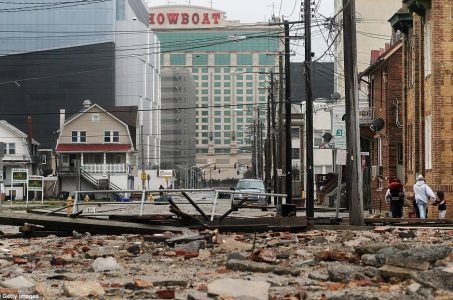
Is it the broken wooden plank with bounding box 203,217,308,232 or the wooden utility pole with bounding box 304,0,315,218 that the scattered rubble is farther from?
the wooden utility pole with bounding box 304,0,315,218

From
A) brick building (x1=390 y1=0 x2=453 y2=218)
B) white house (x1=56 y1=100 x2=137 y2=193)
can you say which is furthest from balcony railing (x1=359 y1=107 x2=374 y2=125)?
white house (x1=56 y1=100 x2=137 y2=193)

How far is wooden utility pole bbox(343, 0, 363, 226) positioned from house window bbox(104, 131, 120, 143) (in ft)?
278

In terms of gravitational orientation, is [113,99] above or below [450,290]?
above

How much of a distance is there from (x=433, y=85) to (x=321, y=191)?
36478 mm

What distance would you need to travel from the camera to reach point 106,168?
352 ft

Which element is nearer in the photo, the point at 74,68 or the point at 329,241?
the point at 329,241

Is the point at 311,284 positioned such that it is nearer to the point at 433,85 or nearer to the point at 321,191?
the point at 433,85

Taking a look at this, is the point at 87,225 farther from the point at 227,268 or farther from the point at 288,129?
the point at 288,129

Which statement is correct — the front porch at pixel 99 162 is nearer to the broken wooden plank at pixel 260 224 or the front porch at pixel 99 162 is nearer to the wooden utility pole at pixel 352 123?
the wooden utility pole at pixel 352 123

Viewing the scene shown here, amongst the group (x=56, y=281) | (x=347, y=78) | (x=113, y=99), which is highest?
→ (x=113, y=99)

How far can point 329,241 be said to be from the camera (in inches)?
746

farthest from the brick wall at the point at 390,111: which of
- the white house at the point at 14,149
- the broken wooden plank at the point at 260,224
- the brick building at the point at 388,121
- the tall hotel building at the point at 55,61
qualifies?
the tall hotel building at the point at 55,61

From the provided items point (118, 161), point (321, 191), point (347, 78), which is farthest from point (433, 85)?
point (118, 161)

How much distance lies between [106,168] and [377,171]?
6224cm
